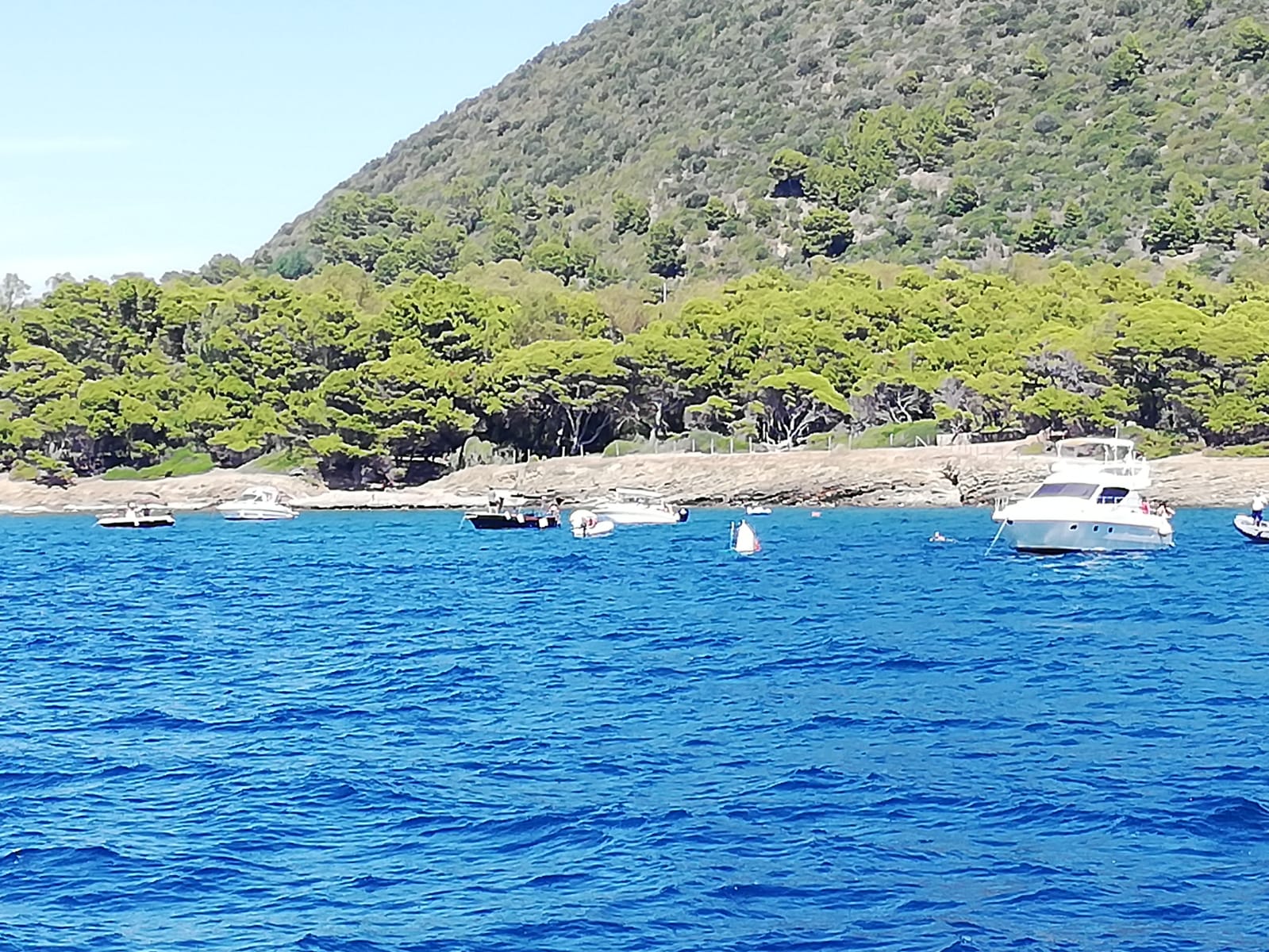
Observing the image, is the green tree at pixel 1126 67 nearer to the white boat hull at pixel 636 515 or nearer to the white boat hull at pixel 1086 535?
the white boat hull at pixel 636 515

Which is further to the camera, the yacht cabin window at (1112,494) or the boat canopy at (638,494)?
the boat canopy at (638,494)

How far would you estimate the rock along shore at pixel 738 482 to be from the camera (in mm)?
93438

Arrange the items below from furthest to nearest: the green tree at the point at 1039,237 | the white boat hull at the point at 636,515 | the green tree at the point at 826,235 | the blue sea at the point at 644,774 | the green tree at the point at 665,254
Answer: the green tree at the point at 665,254, the green tree at the point at 826,235, the green tree at the point at 1039,237, the white boat hull at the point at 636,515, the blue sea at the point at 644,774

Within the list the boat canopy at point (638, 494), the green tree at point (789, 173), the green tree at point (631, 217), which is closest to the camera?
the boat canopy at point (638, 494)

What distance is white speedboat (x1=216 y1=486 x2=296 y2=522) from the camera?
9725cm

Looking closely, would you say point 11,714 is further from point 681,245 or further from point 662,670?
point 681,245

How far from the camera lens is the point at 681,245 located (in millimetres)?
184625

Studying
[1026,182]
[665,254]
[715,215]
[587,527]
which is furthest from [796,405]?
[715,215]

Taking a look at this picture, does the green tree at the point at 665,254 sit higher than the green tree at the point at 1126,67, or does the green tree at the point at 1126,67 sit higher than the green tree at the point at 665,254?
the green tree at the point at 1126,67

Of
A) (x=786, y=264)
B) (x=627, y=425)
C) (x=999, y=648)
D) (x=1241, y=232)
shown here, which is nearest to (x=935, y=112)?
(x=786, y=264)

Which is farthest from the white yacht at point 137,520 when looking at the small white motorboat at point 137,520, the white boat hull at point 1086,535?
the white boat hull at point 1086,535

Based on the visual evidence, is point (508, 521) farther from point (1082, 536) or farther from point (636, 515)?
point (1082, 536)

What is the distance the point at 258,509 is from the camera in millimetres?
97375

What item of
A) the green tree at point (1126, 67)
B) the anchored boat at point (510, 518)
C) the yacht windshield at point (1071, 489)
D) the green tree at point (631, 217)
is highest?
the green tree at point (1126, 67)
